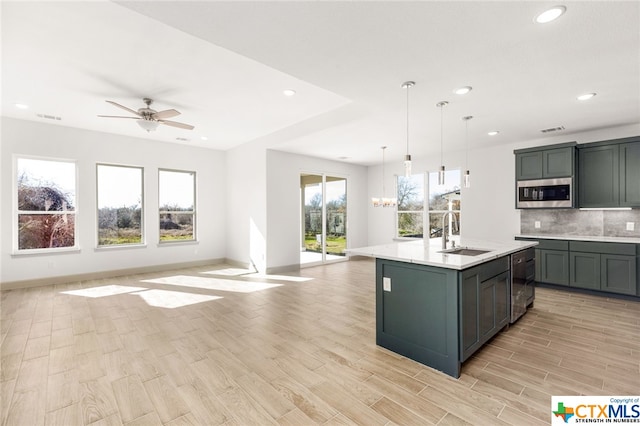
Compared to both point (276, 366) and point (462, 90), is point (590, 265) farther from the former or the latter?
point (276, 366)

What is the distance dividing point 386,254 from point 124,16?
302 cm

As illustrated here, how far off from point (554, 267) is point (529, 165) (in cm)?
183

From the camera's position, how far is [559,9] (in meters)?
1.97

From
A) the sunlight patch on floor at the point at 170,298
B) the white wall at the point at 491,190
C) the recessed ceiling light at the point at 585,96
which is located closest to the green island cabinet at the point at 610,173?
the white wall at the point at 491,190

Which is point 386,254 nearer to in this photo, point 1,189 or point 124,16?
point 124,16

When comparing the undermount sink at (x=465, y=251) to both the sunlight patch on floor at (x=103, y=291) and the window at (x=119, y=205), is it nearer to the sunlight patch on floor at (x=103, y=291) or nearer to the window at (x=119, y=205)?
the sunlight patch on floor at (x=103, y=291)

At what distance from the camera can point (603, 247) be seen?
4402mm

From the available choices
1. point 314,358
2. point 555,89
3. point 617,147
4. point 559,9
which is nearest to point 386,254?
point 314,358

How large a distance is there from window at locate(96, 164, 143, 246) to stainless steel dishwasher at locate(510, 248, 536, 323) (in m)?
6.92

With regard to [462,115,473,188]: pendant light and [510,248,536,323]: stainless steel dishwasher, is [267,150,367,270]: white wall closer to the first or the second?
[462,115,473,188]: pendant light

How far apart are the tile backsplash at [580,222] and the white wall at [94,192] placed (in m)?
6.94

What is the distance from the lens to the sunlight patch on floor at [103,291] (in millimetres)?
4708

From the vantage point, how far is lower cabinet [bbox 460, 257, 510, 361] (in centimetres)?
238

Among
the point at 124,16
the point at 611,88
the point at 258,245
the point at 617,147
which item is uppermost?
the point at 124,16
